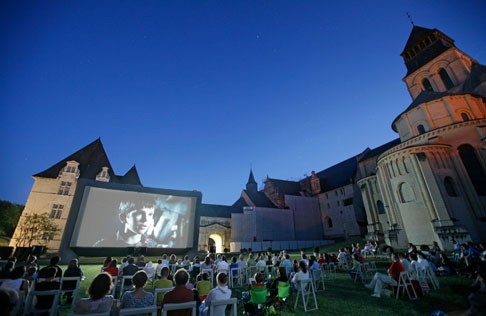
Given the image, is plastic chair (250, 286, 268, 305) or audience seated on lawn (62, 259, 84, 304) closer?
plastic chair (250, 286, 268, 305)

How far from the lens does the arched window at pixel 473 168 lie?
18156 mm

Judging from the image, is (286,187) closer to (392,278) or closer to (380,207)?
(380,207)

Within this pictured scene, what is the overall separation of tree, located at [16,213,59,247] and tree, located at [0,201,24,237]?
79.5 feet

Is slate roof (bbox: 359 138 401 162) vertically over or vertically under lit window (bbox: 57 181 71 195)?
over

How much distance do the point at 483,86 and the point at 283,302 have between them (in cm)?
3302

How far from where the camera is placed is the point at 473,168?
61.9ft

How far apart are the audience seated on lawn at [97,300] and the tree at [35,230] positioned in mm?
28971

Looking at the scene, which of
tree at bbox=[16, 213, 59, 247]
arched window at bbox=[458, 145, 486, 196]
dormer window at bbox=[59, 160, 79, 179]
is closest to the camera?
arched window at bbox=[458, 145, 486, 196]

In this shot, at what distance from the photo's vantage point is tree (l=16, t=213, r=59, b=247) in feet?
75.6

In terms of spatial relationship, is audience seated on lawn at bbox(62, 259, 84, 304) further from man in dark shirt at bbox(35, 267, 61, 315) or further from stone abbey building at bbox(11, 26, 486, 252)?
stone abbey building at bbox(11, 26, 486, 252)

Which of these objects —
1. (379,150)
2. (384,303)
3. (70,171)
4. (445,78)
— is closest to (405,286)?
(384,303)

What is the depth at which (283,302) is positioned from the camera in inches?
245

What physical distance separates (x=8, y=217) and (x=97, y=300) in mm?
56055

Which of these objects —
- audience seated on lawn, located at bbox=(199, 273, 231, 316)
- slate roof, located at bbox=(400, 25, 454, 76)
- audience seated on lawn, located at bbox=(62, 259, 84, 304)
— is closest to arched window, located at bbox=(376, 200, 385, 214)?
slate roof, located at bbox=(400, 25, 454, 76)
